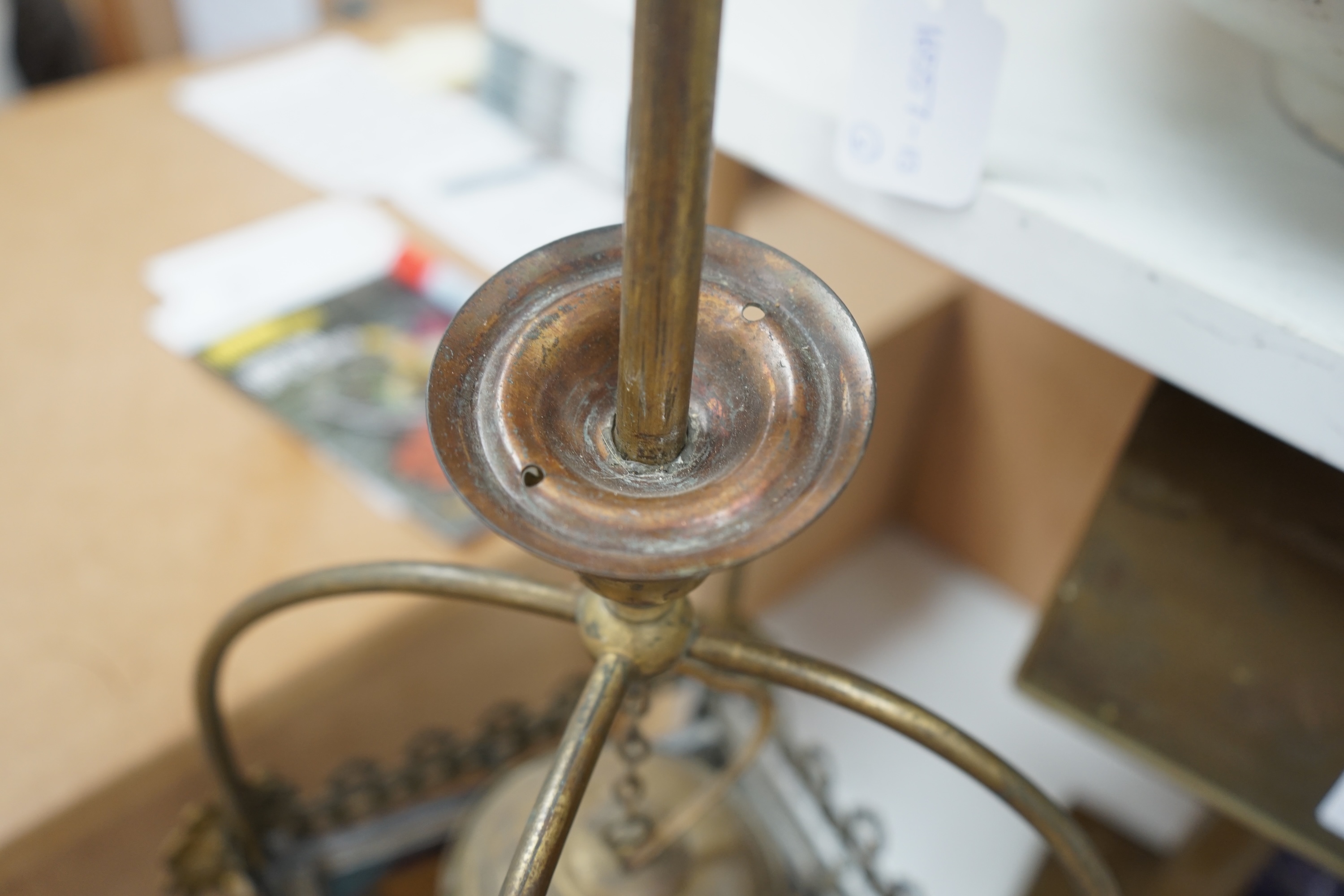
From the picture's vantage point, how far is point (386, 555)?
646 mm

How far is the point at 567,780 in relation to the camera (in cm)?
28

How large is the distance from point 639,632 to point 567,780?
5 cm

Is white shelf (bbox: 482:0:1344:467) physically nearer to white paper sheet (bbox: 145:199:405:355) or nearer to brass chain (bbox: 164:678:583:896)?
brass chain (bbox: 164:678:583:896)

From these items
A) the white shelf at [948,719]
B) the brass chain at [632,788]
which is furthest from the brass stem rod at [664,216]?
the white shelf at [948,719]

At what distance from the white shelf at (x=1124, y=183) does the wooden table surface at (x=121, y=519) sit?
361mm

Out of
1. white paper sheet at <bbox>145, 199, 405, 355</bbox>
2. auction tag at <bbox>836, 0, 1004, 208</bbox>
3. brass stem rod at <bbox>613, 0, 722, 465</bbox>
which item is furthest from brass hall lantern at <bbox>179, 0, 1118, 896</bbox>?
white paper sheet at <bbox>145, 199, 405, 355</bbox>

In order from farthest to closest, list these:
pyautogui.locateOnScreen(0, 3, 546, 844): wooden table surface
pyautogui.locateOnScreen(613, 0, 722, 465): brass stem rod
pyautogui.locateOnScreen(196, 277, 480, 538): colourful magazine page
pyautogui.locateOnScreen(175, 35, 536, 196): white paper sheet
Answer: pyautogui.locateOnScreen(175, 35, 536, 196): white paper sheet
pyautogui.locateOnScreen(196, 277, 480, 538): colourful magazine page
pyautogui.locateOnScreen(0, 3, 546, 844): wooden table surface
pyautogui.locateOnScreen(613, 0, 722, 465): brass stem rod

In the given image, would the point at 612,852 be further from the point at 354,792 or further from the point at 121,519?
the point at 121,519

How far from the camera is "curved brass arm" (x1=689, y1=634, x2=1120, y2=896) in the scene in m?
0.31

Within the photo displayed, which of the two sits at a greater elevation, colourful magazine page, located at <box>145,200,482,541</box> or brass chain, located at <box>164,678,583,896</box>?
colourful magazine page, located at <box>145,200,482,541</box>

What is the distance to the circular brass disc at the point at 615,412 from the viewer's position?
0.76ft

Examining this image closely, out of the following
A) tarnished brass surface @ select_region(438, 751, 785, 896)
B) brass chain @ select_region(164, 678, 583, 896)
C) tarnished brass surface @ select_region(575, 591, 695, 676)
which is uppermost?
tarnished brass surface @ select_region(575, 591, 695, 676)

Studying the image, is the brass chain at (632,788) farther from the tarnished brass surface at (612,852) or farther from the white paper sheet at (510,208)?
the white paper sheet at (510,208)

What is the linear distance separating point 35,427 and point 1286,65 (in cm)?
76
